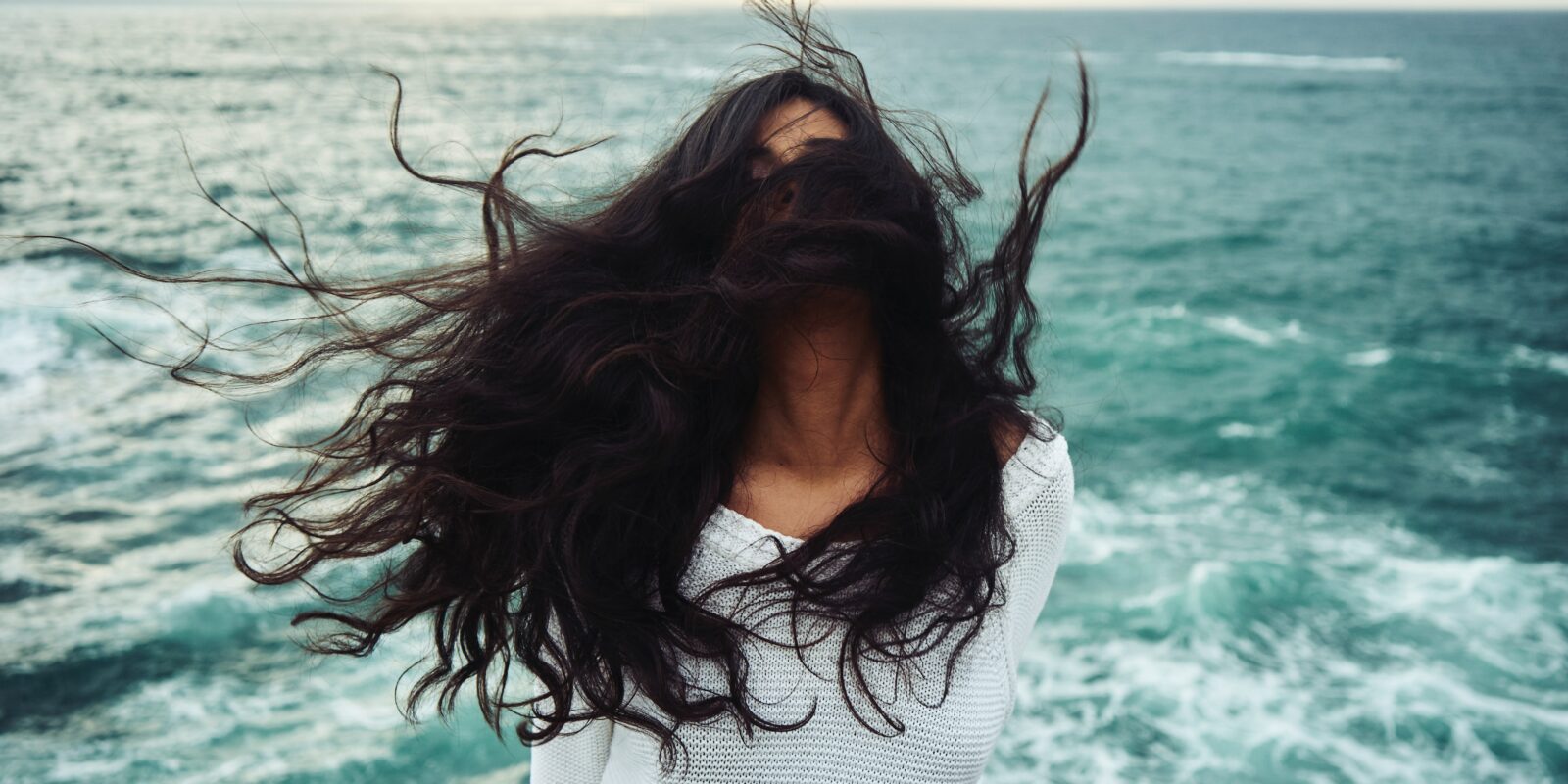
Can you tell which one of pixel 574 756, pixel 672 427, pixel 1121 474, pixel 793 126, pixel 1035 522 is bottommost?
pixel 1121 474

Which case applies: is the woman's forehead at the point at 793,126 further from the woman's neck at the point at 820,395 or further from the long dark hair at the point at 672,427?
the woman's neck at the point at 820,395

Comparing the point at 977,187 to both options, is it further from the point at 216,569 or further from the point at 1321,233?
the point at 1321,233

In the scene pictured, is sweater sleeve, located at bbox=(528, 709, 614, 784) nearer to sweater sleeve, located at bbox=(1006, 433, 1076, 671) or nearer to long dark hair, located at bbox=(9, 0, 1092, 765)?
long dark hair, located at bbox=(9, 0, 1092, 765)

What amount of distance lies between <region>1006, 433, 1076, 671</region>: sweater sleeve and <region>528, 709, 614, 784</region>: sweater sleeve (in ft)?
2.36

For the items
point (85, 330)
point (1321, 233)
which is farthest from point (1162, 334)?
point (85, 330)

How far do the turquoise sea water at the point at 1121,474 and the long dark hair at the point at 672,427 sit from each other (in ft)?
1.58

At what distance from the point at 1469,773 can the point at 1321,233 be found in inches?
597

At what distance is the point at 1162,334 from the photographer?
44.2 feet

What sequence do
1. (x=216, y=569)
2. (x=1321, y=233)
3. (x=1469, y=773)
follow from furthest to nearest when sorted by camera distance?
(x=1321, y=233)
(x=216, y=569)
(x=1469, y=773)

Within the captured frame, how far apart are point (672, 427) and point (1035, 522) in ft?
2.13

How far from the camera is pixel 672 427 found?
68.7 inches

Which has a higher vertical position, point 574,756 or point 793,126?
point 793,126

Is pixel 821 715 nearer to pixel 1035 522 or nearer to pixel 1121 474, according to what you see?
pixel 1035 522

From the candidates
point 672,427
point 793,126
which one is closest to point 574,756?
point 672,427
